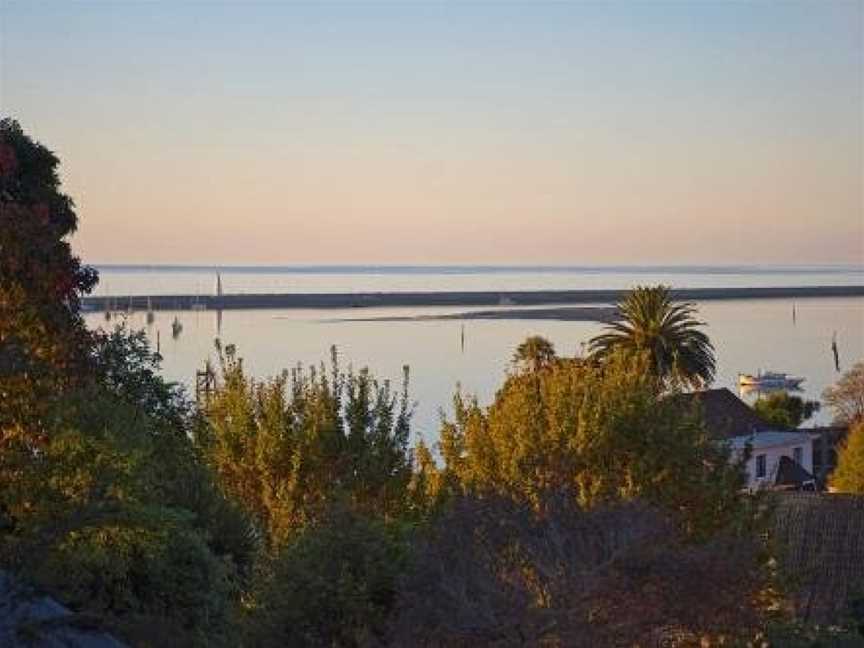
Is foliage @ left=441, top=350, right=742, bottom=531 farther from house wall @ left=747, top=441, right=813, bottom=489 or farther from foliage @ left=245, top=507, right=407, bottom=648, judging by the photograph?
house wall @ left=747, top=441, right=813, bottom=489

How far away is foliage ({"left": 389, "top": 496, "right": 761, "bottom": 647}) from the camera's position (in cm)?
1498

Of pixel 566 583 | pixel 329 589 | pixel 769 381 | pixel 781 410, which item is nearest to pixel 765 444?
pixel 781 410

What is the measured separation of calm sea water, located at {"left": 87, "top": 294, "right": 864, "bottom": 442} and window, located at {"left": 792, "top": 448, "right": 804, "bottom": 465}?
18614 millimetres

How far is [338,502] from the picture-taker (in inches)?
800

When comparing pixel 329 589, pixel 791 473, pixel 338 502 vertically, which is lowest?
pixel 791 473

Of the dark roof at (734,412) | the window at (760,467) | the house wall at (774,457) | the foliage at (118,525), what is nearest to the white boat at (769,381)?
the house wall at (774,457)

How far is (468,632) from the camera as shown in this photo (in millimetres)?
15023

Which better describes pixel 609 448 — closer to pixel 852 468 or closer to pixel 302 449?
pixel 302 449

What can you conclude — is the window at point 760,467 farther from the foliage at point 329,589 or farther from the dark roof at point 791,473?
the foliage at point 329,589

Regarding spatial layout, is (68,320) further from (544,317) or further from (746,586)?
(544,317)

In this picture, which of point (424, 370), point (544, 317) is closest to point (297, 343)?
point (424, 370)

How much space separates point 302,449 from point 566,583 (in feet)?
46.3

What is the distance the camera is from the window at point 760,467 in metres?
70.3

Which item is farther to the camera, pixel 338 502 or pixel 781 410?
pixel 781 410
